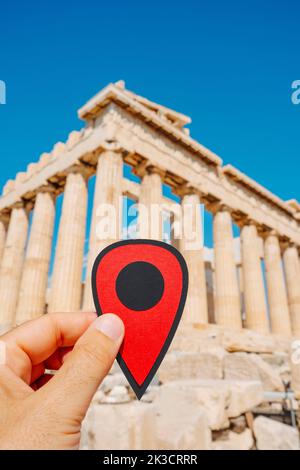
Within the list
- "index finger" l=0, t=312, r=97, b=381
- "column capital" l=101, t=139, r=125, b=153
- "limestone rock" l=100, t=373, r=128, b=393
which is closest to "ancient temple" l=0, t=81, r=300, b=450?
"column capital" l=101, t=139, r=125, b=153

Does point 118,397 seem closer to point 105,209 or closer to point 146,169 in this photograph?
point 105,209

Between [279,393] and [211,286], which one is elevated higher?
[211,286]

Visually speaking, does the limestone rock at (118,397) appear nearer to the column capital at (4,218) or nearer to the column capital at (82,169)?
the column capital at (82,169)

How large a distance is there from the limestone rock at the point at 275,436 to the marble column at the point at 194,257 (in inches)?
514

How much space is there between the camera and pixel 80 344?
2035 millimetres

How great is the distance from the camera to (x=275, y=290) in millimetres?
28938

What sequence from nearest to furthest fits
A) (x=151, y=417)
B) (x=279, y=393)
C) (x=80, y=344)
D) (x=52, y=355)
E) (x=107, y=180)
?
(x=80, y=344), (x=52, y=355), (x=151, y=417), (x=279, y=393), (x=107, y=180)

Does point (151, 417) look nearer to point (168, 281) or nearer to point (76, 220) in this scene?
point (168, 281)

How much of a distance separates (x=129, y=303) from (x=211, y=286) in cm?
3251

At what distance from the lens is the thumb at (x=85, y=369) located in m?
1.80

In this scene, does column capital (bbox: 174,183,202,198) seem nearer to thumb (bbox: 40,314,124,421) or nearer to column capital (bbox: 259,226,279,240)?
column capital (bbox: 259,226,279,240)

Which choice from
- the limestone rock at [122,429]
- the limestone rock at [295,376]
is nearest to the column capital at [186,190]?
the limestone rock at [295,376]

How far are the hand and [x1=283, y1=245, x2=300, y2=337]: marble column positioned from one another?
3203 centimetres
